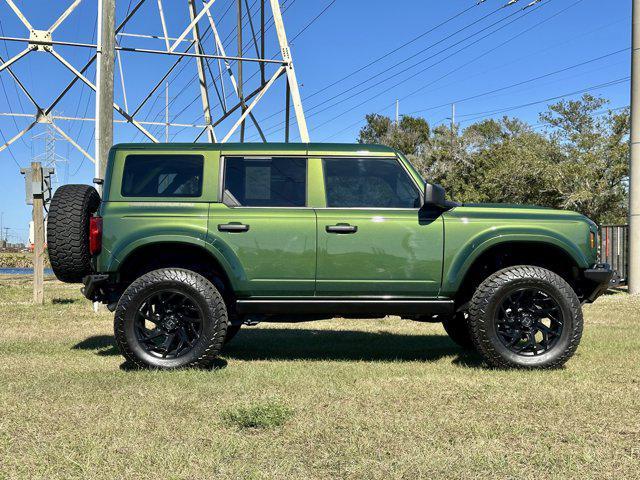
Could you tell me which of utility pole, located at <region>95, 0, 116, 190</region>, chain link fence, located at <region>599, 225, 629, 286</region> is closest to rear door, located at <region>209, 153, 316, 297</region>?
utility pole, located at <region>95, 0, 116, 190</region>

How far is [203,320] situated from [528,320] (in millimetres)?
3013

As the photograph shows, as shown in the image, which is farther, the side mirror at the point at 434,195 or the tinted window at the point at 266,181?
the tinted window at the point at 266,181

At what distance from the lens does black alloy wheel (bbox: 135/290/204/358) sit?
5.92 meters

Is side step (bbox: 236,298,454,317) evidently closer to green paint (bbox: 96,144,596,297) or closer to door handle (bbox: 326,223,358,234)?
green paint (bbox: 96,144,596,297)

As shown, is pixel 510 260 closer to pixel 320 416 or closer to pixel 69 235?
pixel 320 416

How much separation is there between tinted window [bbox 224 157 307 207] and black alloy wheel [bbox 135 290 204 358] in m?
1.10

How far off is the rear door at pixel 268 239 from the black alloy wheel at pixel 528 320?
1.83 metres

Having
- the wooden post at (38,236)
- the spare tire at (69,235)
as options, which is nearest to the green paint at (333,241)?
the spare tire at (69,235)

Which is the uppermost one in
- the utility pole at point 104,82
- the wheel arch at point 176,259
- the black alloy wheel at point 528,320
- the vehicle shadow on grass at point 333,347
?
the utility pole at point 104,82

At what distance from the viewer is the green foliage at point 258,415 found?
162 inches

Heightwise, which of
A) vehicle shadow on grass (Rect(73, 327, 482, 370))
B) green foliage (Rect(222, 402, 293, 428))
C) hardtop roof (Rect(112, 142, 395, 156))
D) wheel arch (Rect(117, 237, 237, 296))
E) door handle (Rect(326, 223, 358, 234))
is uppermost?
hardtop roof (Rect(112, 142, 395, 156))

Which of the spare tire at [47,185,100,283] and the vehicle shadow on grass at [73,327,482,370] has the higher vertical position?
the spare tire at [47,185,100,283]

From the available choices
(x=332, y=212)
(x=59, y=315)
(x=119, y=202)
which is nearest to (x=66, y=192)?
(x=119, y=202)

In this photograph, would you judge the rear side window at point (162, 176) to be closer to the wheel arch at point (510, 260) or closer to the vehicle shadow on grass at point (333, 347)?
the vehicle shadow on grass at point (333, 347)
